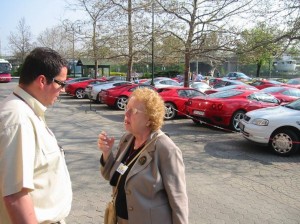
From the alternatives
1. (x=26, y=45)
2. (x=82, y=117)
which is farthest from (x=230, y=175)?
(x=26, y=45)

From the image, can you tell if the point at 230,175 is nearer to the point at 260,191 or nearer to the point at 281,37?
the point at 260,191

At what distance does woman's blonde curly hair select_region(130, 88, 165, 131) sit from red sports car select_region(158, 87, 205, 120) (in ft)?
36.0

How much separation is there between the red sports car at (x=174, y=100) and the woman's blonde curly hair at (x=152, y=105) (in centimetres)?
1098

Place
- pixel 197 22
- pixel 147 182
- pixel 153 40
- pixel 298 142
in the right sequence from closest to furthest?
pixel 147 182 → pixel 298 142 → pixel 197 22 → pixel 153 40

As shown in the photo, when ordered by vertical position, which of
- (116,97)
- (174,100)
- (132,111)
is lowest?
(116,97)

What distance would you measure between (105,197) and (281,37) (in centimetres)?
982

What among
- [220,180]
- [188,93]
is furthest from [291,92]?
[220,180]

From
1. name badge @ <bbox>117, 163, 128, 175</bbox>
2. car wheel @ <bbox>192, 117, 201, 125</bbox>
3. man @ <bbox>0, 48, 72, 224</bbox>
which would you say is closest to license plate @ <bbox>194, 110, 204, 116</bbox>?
car wheel @ <bbox>192, 117, 201, 125</bbox>

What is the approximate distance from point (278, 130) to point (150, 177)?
6.35 meters

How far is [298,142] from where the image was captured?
7512 mm

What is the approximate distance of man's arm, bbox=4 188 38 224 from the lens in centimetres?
164

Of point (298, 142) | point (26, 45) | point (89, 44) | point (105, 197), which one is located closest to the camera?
point (105, 197)

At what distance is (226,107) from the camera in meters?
10.9

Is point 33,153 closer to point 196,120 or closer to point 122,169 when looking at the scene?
point 122,169
